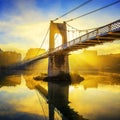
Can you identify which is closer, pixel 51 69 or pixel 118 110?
A: pixel 118 110

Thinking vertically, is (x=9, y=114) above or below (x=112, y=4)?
below

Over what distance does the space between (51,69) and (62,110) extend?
120ft

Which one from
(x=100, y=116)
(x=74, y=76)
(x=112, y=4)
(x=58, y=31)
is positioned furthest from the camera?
(x=58, y=31)

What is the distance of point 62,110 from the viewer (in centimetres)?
2267

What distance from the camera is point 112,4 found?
27312mm

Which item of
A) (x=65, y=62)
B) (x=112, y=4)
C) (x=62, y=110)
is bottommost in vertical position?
(x=62, y=110)

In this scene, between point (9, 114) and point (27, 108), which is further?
point (27, 108)

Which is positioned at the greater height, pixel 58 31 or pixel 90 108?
pixel 58 31

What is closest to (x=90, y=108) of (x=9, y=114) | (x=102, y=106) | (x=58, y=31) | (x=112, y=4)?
(x=102, y=106)

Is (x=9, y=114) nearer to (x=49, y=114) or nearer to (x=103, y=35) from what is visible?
(x=49, y=114)

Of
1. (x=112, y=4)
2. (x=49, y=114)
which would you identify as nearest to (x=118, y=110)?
(x=49, y=114)

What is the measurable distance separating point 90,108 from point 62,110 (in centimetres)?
242

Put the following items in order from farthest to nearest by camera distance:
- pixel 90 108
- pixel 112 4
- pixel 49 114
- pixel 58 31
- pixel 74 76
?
pixel 58 31, pixel 74 76, pixel 112 4, pixel 90 108, pixel 49 114

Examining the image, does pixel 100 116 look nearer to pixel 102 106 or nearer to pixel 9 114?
pixel 102 106
